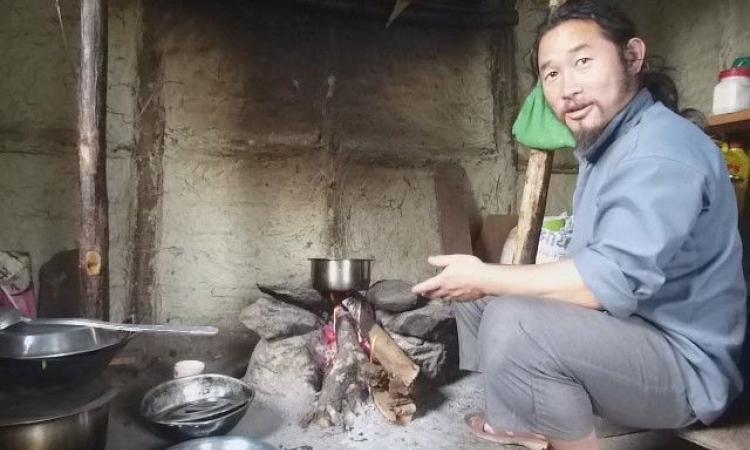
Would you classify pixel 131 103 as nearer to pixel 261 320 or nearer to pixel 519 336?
pixel 261 320

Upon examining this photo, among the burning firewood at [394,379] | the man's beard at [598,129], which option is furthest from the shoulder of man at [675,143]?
the burning firewood at [394,379]

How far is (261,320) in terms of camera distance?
2.86m

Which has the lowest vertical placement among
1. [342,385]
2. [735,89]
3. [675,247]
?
[342,385]

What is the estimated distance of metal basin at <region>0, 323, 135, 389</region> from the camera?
169 cm

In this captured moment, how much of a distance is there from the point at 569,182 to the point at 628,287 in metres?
2.70

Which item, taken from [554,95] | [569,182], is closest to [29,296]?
[554,95]

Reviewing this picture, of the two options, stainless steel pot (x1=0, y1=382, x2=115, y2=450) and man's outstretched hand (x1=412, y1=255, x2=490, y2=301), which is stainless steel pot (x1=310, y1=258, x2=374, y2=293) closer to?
man's outstretched hand (x1=412, y1=255, x2=490, y2=301)

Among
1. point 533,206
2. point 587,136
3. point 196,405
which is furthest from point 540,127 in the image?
point 196,405

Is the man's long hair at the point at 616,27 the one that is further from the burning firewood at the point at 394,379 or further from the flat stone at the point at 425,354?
the flat stone at the point at 425,354

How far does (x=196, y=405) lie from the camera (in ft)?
8.15

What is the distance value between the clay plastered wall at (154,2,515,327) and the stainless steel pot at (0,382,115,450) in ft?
4.36

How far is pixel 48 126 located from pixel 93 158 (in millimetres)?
920

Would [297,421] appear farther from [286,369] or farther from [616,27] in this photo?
[616,27]

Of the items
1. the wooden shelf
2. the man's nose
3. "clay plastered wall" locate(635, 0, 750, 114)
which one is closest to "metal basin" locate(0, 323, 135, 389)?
the man's nose
